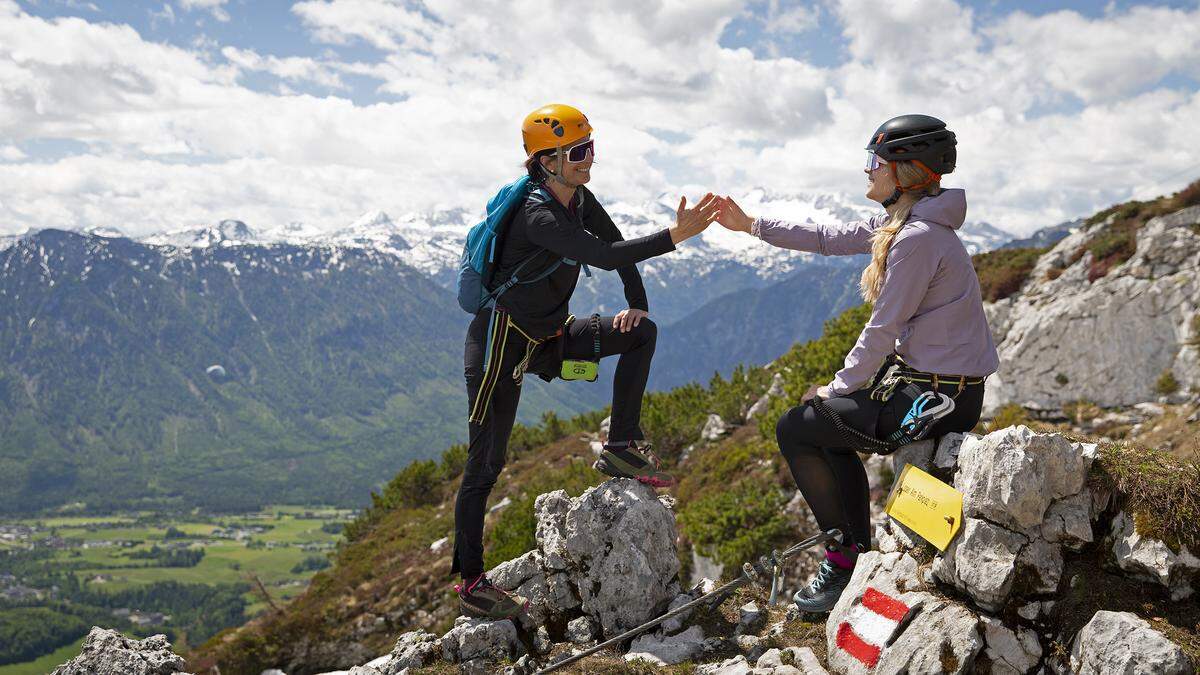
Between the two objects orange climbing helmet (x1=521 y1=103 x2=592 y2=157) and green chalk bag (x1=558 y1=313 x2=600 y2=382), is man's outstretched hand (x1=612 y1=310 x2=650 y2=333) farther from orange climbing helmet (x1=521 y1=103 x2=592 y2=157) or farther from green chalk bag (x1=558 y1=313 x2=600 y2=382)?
orange climbing helmet (x1=521 y1=103 x2=592 y2=157)

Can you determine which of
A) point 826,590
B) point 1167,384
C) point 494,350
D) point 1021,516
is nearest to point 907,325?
point 1021,516

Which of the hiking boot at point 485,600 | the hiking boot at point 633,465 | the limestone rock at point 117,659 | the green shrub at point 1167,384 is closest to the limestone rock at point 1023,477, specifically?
the hiking boot at point 633,465

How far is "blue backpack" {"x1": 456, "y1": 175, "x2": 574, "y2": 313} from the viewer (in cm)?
735

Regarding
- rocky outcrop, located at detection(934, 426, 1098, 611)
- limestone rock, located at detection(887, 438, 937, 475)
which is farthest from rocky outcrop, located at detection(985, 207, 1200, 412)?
rocky outcrop, located at detection(934, 426, 1098, 611)

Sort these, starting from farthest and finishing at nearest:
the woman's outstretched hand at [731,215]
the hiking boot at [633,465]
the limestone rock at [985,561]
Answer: the hiking boot at [633,465], the woman's outstretched hand at [731,215], the limestone rock at [985,561]

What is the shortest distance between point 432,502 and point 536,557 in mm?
28183

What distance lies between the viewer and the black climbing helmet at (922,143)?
6.33 m

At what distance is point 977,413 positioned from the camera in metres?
6.46

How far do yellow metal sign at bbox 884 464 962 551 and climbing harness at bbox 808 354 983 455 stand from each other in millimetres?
362

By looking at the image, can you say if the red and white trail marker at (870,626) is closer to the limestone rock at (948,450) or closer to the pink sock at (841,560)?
the pink sock at (841,560)

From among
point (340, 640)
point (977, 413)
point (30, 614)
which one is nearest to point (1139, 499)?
point (977, 413)

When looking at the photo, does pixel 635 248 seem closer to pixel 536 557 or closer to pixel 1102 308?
pixel 536 557

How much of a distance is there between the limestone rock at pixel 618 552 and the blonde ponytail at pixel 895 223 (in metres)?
3.75

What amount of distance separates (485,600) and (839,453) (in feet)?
13.7
